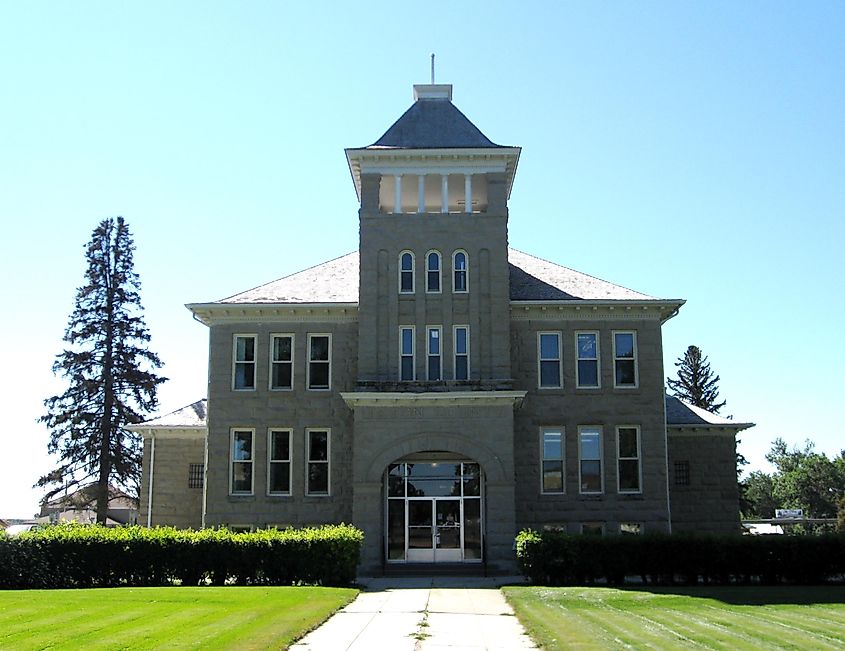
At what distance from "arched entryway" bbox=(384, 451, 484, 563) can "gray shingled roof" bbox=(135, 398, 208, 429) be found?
8.76m

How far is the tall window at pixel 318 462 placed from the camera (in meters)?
33.3

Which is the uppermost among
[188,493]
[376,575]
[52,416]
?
[52,416]

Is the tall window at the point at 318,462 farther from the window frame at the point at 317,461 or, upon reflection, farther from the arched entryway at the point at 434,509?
the arched entryway at the point at 434,509

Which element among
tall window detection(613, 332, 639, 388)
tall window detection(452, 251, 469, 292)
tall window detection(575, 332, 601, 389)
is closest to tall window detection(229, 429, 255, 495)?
tall window detection(452, 251, 469, 292)

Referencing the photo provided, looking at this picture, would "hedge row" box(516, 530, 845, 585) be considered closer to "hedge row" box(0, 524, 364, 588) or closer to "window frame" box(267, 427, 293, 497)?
"hedge row" box(0, 524, 364, 588)

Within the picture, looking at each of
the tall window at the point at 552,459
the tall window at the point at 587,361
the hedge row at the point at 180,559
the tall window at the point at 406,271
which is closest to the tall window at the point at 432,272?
the tall window at the point at 406,271

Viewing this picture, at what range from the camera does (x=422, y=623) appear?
17375 mm

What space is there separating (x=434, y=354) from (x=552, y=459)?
18.4 feet

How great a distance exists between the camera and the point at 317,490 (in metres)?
33.3

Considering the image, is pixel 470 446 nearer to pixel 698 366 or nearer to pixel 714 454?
pixel 714 454

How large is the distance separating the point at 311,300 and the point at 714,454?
16.1 metres

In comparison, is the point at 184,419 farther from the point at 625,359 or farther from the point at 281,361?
the point at 625,359

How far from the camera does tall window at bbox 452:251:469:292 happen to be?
33.3 m

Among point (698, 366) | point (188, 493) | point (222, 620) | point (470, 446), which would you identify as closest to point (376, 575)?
point (470, 446)
